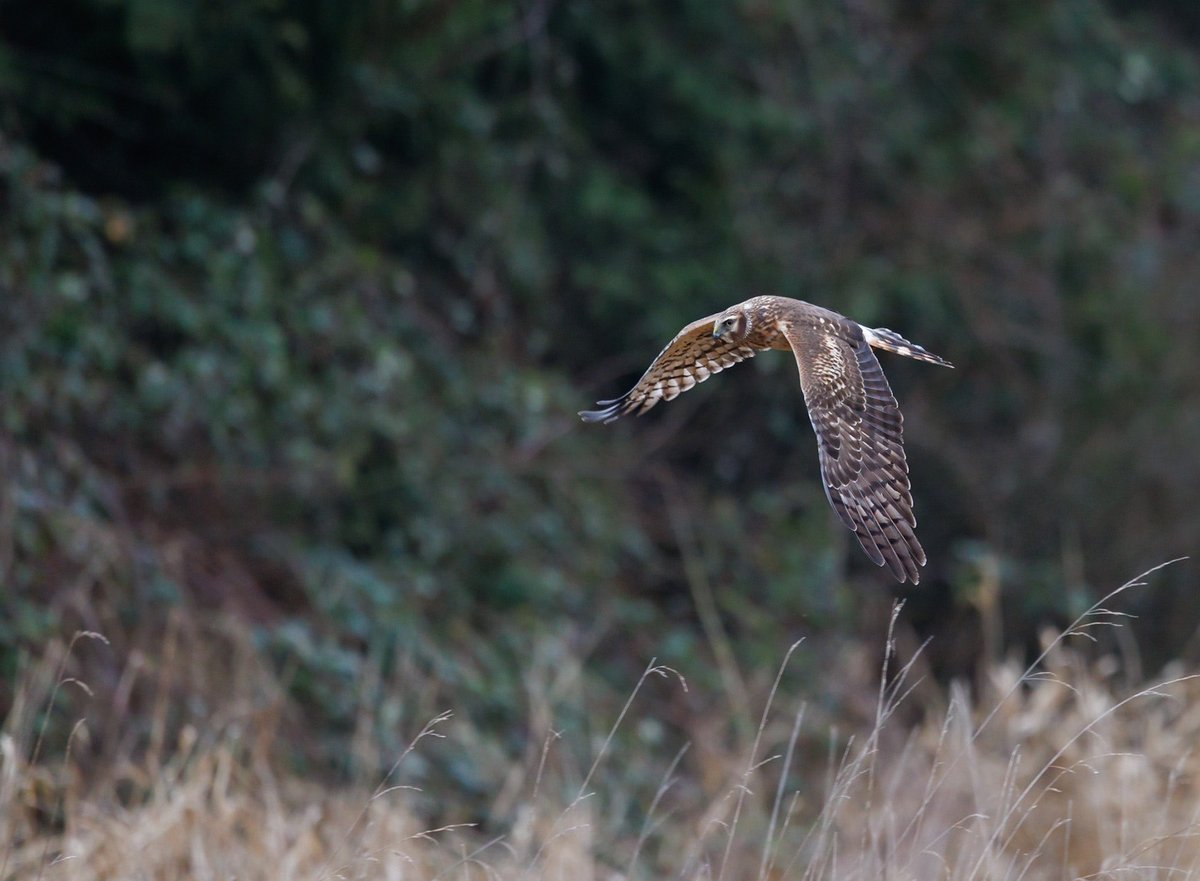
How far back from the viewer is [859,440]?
2.99m

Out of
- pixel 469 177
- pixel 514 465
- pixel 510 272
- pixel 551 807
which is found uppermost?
pixel 469 177

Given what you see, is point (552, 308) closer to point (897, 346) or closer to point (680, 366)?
point (680, 366)

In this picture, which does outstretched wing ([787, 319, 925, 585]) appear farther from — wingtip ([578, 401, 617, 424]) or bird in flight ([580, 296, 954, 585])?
wingtip ([578, 401, 617, 424])

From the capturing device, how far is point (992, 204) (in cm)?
889

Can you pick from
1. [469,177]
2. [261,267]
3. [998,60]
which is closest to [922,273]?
[998,60]

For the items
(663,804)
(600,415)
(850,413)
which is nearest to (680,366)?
(600,415)

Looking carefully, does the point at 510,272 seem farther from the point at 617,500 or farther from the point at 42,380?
the point at 42,380

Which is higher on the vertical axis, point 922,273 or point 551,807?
point 922,273

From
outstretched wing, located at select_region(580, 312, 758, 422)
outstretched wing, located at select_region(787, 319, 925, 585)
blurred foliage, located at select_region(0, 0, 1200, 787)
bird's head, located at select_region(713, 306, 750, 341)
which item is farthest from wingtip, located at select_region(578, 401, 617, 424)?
blurred foliage, located at select_region(0, 0, 1200, 787)

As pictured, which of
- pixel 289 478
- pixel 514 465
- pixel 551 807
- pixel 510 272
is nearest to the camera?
pixel 551 807

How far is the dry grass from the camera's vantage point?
115 inches

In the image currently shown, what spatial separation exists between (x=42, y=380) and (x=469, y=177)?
7.21ft

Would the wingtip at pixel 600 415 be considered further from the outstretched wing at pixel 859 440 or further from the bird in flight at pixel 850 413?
the outstretched wing at pixel 859 440

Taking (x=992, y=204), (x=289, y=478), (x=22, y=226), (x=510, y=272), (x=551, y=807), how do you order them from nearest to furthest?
(x=551, y=807)
(x=22, y=226)
(x=289, y=478)
(x=510, y=272)
(x=992, y=204)
